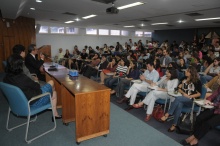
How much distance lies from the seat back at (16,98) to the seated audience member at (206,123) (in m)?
2.51

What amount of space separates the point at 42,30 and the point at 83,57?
3950 millimetres

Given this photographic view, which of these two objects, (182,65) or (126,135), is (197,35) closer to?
(182,65)

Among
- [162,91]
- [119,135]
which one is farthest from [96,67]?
[119,135]

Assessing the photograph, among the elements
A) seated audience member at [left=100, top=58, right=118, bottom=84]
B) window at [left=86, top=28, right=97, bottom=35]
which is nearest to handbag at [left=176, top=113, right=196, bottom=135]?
seated audience member at [left=100, top=58, right=118, bottom=84]

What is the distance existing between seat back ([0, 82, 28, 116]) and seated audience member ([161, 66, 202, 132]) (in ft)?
8.16

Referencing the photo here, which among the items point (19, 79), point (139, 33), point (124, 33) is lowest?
point (19, 79)

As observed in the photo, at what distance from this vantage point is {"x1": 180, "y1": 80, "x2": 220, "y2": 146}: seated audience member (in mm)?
2424

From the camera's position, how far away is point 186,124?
295 centimetres

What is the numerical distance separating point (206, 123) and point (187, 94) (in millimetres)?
742

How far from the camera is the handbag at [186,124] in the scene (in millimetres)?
2847

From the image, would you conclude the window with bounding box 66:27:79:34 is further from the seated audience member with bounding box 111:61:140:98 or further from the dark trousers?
the dark trousers

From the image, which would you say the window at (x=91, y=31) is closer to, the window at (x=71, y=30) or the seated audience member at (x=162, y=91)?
the window at (x=71, y=30)

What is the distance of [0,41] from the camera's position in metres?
7.69

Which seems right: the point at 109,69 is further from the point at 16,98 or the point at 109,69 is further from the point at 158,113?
the point at 16,98
